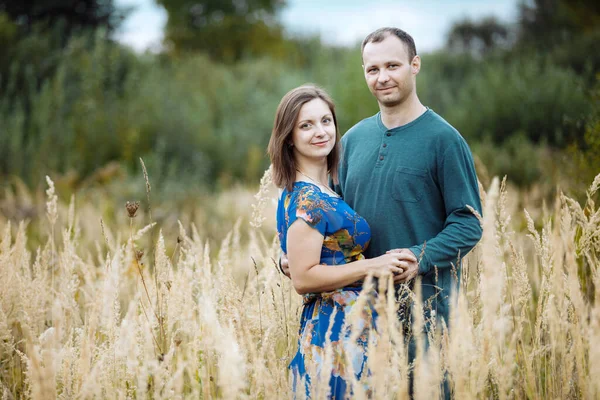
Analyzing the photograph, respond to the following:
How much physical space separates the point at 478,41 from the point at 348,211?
38181 millimetres

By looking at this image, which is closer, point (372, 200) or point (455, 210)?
point (455, 210)

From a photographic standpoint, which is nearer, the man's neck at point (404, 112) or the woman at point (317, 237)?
the woman at point (317, 237)

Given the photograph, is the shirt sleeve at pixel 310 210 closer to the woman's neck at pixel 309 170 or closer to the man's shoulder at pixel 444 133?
the woman's neck at pixel 309 170

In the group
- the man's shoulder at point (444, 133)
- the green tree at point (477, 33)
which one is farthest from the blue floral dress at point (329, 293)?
the green tree at point (477, 33)

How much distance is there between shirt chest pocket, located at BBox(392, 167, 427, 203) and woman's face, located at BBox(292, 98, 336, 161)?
34 cm

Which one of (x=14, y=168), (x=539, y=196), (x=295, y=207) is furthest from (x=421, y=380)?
(x=14, y=168)

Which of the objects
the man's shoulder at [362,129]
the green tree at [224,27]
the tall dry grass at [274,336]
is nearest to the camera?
the tall dry grass at [274,336]

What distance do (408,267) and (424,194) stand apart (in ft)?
1.32

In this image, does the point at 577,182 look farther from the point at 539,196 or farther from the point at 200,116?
the point at 200,116

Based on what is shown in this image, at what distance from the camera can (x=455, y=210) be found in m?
2.37

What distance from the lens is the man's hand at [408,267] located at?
86.3 inches

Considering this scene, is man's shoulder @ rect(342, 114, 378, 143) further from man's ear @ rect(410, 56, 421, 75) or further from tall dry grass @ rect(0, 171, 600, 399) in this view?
tall dry grass @ rect(0, 171, 600, 399)

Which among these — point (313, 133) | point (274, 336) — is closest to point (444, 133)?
point (313, 133)

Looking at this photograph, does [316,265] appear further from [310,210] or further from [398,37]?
[398,37]
